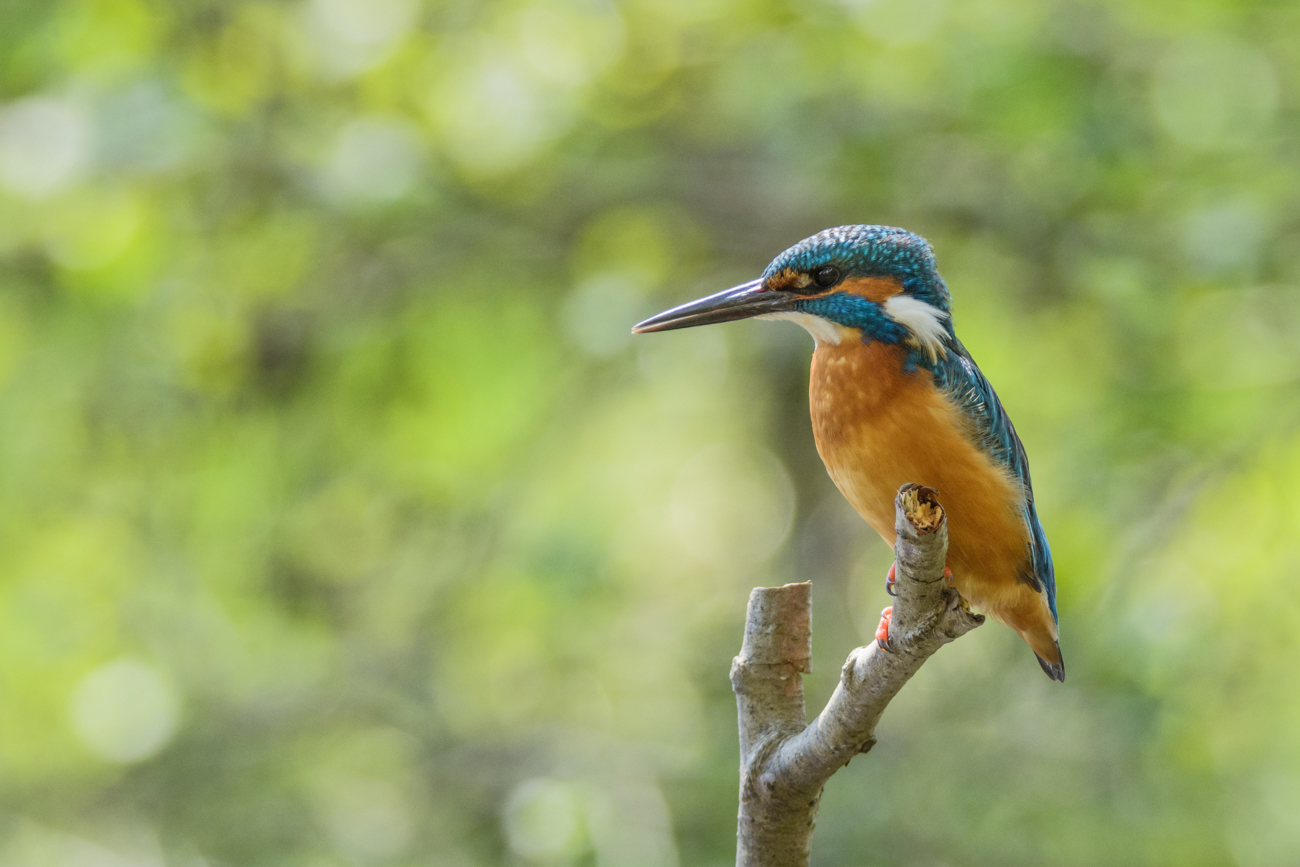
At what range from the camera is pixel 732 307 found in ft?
6.20

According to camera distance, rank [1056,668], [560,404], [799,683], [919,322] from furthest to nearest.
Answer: [560,404] → [1056,668] → [919,322] → [799,683]

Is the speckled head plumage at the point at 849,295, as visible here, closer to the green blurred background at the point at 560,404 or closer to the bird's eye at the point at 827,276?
the bird's eye at the point at 827,276

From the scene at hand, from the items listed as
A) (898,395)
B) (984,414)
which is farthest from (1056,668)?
(898,395)

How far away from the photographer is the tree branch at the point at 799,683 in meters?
1.44

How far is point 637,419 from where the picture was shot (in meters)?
6.64

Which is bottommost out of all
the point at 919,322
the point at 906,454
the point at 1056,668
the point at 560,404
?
the point at 1056,668

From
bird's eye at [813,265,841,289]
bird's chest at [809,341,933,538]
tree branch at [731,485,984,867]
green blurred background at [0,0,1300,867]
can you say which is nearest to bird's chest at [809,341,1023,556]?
bird's chest at [809,341,933,538]

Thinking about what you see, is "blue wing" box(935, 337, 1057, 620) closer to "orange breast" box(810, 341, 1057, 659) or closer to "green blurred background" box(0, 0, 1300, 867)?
"orange breast" box(810, 341, 1057, 659)

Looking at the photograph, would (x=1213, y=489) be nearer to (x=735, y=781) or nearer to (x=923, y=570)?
(x=735, y=781)

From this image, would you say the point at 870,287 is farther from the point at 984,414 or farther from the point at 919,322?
the point at 984,414

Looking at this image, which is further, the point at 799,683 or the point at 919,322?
the point at 919,322

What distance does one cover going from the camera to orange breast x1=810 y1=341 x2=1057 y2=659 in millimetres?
1804

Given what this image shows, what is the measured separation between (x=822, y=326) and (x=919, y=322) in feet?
0.54

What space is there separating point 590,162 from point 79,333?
7.65ft
